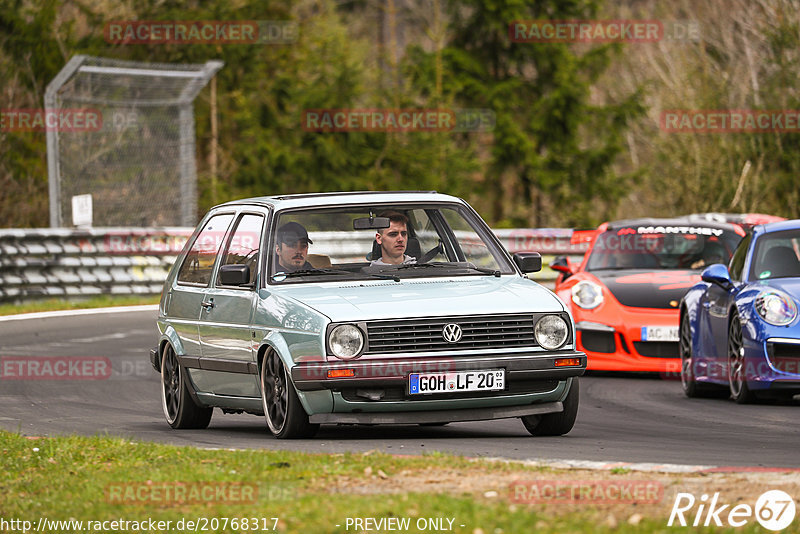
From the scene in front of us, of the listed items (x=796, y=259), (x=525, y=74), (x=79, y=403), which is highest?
(x=525, y=74)

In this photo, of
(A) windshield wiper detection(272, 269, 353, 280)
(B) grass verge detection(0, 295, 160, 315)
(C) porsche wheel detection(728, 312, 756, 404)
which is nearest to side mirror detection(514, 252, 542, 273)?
(A) windshield wiper detection(272, 269, 353, 280)

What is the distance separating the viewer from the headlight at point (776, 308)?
11164mm

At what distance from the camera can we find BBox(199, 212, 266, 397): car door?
969cm

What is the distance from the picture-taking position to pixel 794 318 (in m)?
11.1

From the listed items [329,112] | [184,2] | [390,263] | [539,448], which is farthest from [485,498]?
[184,2]

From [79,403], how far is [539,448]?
504 centimetres

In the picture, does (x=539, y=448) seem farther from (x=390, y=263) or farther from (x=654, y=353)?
(x=654, y=353)

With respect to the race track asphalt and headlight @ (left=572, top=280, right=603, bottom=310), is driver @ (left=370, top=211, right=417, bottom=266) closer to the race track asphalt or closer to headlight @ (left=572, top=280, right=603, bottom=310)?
the race track asphalt

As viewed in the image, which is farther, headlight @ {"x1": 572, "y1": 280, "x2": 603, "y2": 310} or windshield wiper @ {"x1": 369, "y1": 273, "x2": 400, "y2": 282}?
headlight @ {"x1": 572, "y1": 280, "x2": 603, "y2": 310}

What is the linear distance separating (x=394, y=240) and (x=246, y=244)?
Answer: 976mm

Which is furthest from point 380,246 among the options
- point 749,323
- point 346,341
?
point 749,323

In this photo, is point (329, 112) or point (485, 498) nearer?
point (485, 498)

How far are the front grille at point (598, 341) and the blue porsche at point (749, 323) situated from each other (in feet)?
3.92

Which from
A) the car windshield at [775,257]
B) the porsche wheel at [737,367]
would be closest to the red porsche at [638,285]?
the car windshield at [775,257]
